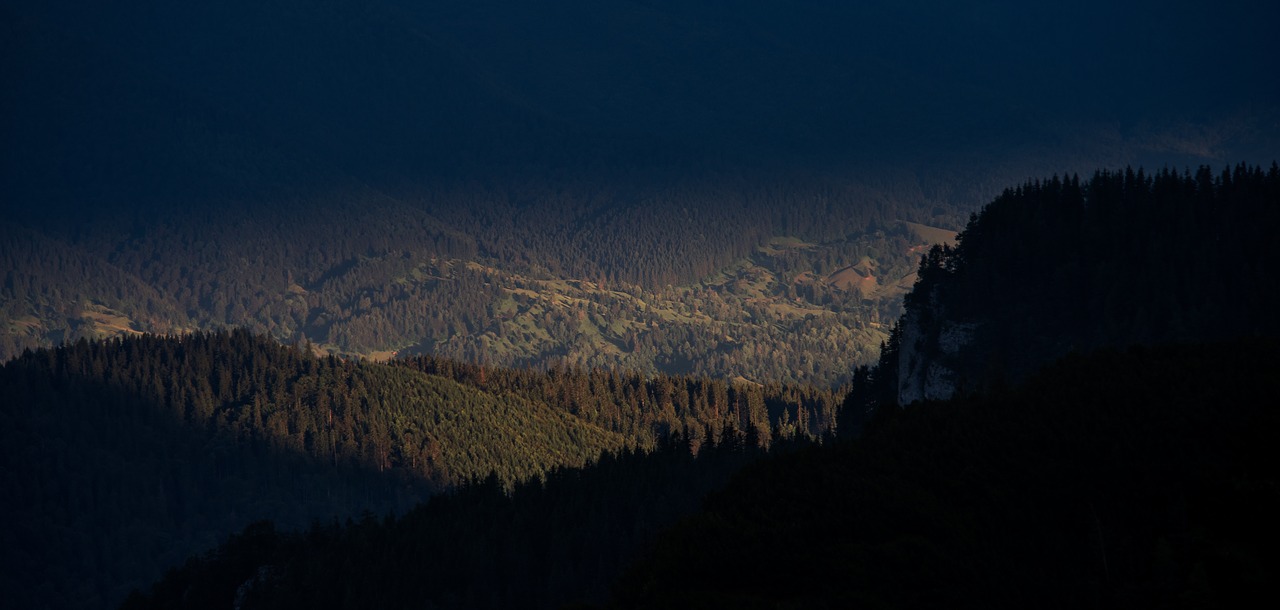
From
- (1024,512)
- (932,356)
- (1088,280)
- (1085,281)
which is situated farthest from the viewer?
(932,356)

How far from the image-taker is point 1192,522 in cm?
7806

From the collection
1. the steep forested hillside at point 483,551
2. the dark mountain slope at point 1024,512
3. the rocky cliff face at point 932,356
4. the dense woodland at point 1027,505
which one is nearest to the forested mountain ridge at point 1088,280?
the rocky cliff face at point 932,356

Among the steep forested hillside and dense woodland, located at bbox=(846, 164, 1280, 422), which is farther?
the steep forested hillside

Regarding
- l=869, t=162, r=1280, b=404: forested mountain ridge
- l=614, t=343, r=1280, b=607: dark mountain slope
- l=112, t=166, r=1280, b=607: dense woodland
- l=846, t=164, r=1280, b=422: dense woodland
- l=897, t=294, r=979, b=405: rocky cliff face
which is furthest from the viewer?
l=897, t=294, r=979, b=405: rocky cliff face

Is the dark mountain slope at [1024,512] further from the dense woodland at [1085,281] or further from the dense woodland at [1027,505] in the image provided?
the dense woodland at [1085,281]

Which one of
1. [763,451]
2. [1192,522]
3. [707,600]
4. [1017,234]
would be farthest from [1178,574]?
[1017,234]

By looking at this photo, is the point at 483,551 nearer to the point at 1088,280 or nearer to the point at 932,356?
the point at 932,356

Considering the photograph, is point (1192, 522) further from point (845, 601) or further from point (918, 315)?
point (918, 315)

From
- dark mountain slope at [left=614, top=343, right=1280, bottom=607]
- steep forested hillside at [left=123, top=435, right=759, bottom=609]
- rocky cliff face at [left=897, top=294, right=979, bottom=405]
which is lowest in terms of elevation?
steep forested hillside at [left=123, top=435, right=759, bottom=609]

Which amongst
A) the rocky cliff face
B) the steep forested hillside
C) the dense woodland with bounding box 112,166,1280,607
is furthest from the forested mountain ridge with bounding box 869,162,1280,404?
the dense woodland with bounding box 112,166,1280,607

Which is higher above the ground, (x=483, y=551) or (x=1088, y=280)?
(x=1088, y=280)

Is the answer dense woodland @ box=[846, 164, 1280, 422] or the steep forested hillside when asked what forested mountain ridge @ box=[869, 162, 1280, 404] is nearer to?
dense woodland @ box=[846, 164, 1280, 422]

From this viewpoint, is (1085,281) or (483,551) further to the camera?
(483,551)

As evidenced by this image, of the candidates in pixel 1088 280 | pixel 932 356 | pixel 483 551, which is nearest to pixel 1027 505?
pixel 932 356
